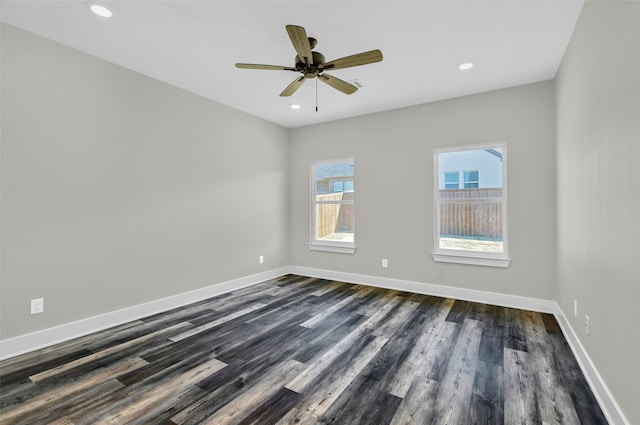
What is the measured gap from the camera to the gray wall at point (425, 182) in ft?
11.7

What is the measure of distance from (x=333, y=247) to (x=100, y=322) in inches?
133

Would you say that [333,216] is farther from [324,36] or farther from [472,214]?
[324,36]

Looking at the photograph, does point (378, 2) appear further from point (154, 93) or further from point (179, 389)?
point (179, 389)

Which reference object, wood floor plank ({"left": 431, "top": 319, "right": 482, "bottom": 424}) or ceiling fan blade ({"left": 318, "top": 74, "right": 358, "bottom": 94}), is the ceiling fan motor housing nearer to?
ceiling fan blade ({"left": 318, "top": 74, "right": 358, "bottom": 94})

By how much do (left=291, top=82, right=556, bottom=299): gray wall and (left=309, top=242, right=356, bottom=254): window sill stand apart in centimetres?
10

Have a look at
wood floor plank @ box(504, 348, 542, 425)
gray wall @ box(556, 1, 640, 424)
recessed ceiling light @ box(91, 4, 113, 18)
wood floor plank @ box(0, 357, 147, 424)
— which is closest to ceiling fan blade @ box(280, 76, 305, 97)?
recessed ceiling light @ box(91, 4, 113, 18)

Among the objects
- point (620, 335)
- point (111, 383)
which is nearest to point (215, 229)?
point (111, 383)

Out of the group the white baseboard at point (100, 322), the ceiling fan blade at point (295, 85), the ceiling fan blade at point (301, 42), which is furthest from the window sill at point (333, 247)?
the ceiling fan blade at point (301, 42)

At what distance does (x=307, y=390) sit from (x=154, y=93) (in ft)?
11.9

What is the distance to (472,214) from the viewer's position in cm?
404

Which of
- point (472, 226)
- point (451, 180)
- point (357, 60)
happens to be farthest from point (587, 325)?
point (357, 60)

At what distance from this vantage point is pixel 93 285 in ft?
9.80

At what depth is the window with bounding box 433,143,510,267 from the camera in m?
3.84

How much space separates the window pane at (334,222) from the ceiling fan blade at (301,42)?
120 inches
